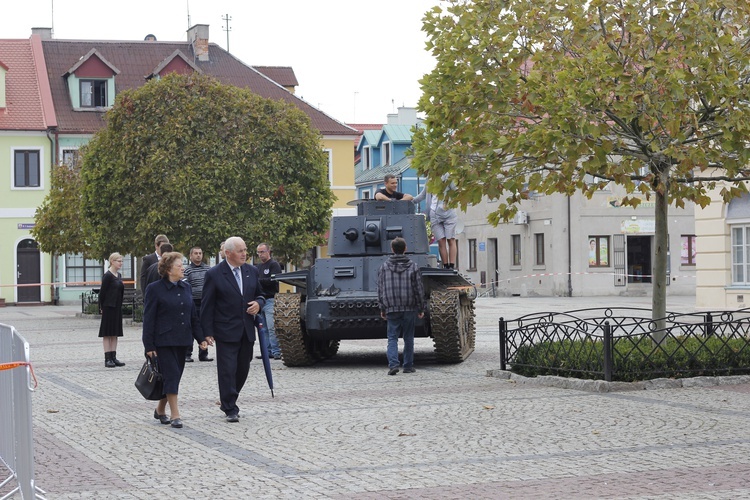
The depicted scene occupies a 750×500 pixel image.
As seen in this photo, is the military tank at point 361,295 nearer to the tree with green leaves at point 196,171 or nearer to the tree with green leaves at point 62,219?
the tree with green leaves at point 196,171

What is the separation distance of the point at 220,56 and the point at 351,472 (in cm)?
4796

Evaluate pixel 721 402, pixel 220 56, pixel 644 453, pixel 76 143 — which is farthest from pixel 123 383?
pixel 220 56

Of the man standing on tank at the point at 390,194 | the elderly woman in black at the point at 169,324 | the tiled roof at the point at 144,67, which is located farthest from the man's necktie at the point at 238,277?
the tiled roof at the point at 144,67

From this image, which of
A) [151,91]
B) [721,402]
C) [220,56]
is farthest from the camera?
[220,56]

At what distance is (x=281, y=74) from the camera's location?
5706 cm

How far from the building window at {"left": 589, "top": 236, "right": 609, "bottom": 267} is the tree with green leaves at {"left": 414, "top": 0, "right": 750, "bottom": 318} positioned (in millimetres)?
35540

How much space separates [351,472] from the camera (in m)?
8.86

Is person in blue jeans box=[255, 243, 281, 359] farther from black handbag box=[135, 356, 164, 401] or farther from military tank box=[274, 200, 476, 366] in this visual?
black handbag box=[135, 356, 164, 401]

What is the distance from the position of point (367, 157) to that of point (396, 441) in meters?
62.6

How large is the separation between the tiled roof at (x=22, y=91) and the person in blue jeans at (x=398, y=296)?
116 ft

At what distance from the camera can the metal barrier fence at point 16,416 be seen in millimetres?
7321

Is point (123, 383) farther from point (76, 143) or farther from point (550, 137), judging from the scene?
point (76, 143)

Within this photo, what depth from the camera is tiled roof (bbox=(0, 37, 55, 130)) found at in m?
49.5

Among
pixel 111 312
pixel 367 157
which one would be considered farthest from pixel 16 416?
pixel 367 157
